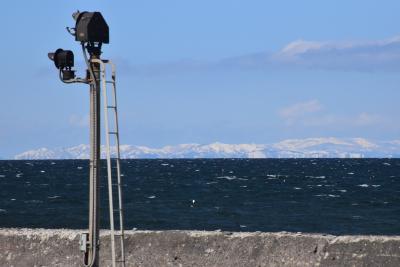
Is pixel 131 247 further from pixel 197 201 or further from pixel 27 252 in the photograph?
pixel 197 201

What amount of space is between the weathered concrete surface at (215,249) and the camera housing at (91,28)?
4276 millimetres

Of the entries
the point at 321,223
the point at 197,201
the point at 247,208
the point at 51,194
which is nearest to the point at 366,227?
the point at 321,223

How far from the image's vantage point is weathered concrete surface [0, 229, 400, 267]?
1340 cm

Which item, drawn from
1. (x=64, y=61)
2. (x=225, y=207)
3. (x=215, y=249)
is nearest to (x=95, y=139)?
(x=64, y=61)

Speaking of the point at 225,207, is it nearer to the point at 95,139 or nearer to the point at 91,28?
the point at 95,139

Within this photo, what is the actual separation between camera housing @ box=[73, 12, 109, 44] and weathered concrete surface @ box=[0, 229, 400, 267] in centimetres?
428

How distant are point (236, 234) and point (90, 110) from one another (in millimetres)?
4167

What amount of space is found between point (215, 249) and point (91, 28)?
14.8ft

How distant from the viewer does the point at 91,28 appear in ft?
33.2

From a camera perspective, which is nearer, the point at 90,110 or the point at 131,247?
the point at 90,110

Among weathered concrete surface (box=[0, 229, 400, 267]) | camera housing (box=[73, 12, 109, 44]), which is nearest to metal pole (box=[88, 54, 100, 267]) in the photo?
camera housing (box=[73, 12, 109, 44])

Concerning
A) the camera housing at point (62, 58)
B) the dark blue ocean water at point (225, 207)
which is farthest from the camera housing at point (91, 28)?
the dark blue ocean water at point (225, 207)

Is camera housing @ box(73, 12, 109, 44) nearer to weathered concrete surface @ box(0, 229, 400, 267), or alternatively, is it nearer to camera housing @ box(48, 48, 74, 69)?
camera housing @ box(48, 48, 74, 69)

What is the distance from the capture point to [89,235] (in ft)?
35.0
